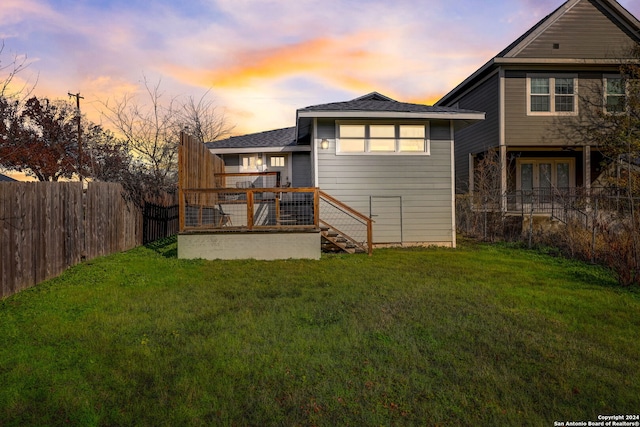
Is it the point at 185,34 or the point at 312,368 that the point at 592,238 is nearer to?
the point at 312,368

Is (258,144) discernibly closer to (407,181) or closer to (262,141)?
(262,141)

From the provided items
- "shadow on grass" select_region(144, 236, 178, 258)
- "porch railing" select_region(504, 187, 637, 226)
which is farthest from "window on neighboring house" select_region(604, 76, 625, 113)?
"shadow on grass" select_region(144, 236, 178, 258)

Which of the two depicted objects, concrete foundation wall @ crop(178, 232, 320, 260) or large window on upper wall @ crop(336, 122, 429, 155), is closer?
concrete foundation wall @ crop(178, 232, 320, 260)

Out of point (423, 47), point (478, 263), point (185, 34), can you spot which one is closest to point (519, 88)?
point (423, 47)

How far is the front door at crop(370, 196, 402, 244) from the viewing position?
41.8 feet

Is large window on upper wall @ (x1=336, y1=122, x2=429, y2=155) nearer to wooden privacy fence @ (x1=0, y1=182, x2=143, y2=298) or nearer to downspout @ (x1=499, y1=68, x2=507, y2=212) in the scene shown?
downspout @ (x1=499, y1=68, x2=507, y2=212)

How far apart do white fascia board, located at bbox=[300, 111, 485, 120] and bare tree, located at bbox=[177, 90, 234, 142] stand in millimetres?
14735

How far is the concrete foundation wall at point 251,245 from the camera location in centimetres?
1025

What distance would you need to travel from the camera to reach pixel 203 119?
2756 centimetres

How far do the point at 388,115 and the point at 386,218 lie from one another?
129 inches

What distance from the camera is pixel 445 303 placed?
5789mm

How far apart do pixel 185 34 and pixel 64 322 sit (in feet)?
36.9

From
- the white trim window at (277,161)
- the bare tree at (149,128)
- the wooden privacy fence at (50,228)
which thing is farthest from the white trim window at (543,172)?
the wooden privacy fence at (50,228)

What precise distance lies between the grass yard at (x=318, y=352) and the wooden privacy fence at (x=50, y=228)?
1.55ft
